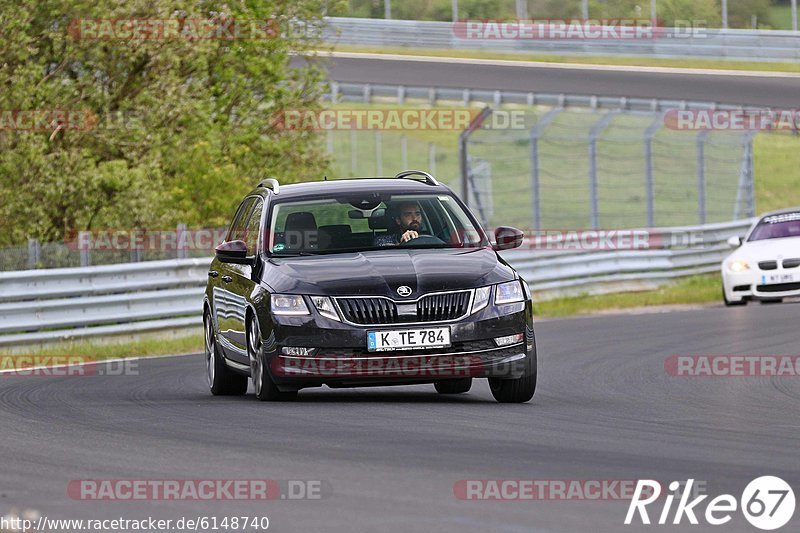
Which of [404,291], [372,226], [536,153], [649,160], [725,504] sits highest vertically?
[725,504]

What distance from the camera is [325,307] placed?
1066cm

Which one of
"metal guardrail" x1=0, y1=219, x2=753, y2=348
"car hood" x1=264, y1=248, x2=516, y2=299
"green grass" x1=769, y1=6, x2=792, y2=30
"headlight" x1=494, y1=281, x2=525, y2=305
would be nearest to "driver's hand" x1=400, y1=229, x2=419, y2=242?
"car hood" x1=264, y1=248, x2=516, y2=299

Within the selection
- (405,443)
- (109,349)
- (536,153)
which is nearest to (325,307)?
(405,443)

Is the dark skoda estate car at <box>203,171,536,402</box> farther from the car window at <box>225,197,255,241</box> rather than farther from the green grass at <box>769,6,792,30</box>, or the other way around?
the green grass at <box>769,6,792,30</box>

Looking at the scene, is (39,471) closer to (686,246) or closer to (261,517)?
(261,517)

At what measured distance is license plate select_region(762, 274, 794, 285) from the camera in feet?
73.7

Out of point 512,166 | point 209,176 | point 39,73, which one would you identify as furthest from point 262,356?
point 512,166

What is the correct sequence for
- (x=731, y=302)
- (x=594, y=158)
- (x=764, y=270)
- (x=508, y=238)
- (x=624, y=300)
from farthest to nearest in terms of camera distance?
(x=594, y=158), (x=624, y=300), (x=731, y=302), (x=764, y=270), (x=508, y=238)

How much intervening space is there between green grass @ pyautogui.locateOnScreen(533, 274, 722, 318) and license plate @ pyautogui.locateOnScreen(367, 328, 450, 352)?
13.6 metres

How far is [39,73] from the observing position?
2370 centimetres

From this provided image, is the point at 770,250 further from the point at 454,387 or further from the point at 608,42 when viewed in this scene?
the point at 608,42

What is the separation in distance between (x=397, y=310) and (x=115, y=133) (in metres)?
15.3

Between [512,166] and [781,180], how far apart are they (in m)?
10.3

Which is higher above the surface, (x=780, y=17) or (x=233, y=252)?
(x=233, y=252)
